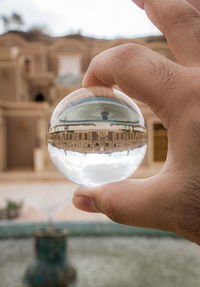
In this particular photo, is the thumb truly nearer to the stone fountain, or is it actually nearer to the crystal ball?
the crystal ball

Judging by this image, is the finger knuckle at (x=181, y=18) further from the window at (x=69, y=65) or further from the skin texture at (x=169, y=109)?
the window at (x=69, y=65)

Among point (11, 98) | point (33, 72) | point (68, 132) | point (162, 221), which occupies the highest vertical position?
point (33, 72)

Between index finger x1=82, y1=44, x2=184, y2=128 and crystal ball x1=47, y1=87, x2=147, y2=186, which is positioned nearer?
index finger x1=82, y1=44, x2=184, y2=128

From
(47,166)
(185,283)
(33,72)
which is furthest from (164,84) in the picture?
(33,72)

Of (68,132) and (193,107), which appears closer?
(193,107)

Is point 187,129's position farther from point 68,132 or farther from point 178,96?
point 68,132

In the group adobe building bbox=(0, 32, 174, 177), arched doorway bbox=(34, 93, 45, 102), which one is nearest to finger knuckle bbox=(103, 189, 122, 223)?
adobe building bbox=(0, 32, 174, 177)

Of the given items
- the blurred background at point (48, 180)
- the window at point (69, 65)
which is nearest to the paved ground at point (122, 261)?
the blurred background at point (48, 180)

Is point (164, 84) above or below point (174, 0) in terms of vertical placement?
below
